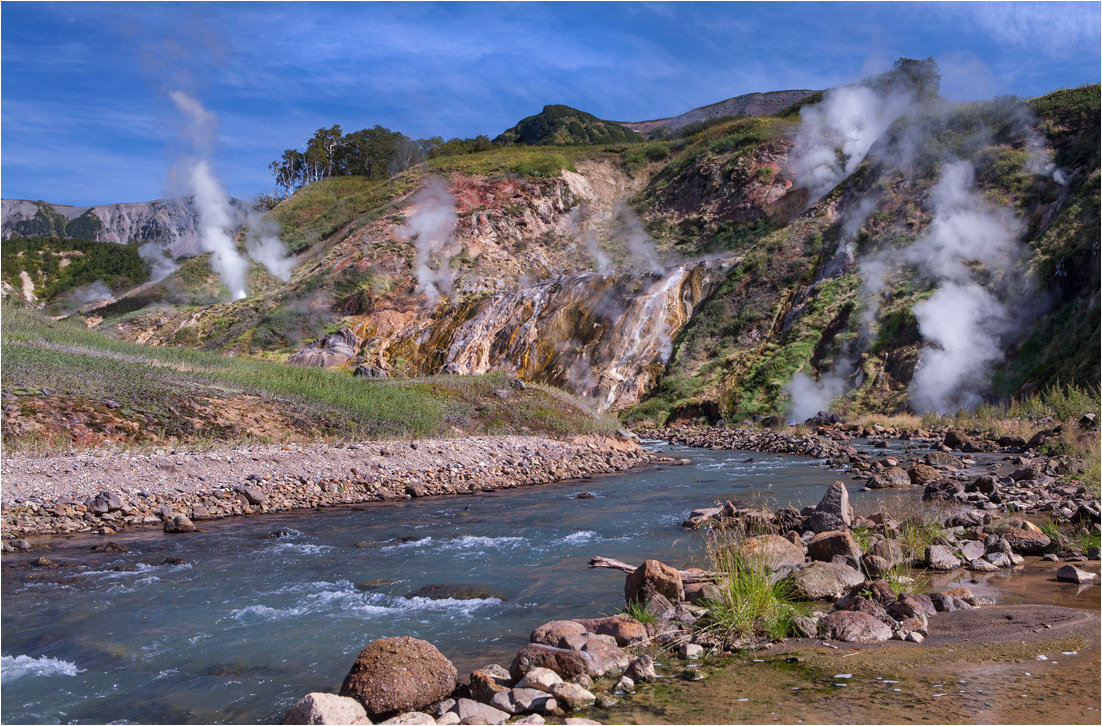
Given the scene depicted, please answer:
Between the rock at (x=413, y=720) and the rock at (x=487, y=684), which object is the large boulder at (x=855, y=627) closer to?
the rock at (x=487, y=684)

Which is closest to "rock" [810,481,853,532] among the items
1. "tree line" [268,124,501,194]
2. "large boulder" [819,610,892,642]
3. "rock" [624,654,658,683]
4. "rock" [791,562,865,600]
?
"rock" [791,562,865,600]

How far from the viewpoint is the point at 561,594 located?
24.0 feet

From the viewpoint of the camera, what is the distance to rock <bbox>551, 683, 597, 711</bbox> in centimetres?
433

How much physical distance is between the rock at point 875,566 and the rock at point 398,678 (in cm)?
410

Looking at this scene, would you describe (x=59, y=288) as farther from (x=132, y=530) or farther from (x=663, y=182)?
(x=132, y=530)

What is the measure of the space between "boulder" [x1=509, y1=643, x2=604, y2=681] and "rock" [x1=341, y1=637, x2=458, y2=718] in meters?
0.43

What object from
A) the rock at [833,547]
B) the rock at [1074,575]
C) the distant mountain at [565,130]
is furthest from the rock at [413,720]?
the distant mountain at [565,130]

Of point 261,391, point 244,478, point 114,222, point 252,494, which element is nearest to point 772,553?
point 252,494

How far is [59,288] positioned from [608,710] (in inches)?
3565

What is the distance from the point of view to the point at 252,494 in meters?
12.7

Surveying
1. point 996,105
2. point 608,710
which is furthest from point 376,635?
point 996,105

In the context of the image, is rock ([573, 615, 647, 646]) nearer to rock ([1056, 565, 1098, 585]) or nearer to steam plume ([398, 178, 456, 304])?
rock ([1056, 565, 1098, 585])

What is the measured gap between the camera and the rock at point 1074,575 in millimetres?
6504

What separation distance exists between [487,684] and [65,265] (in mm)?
95918
